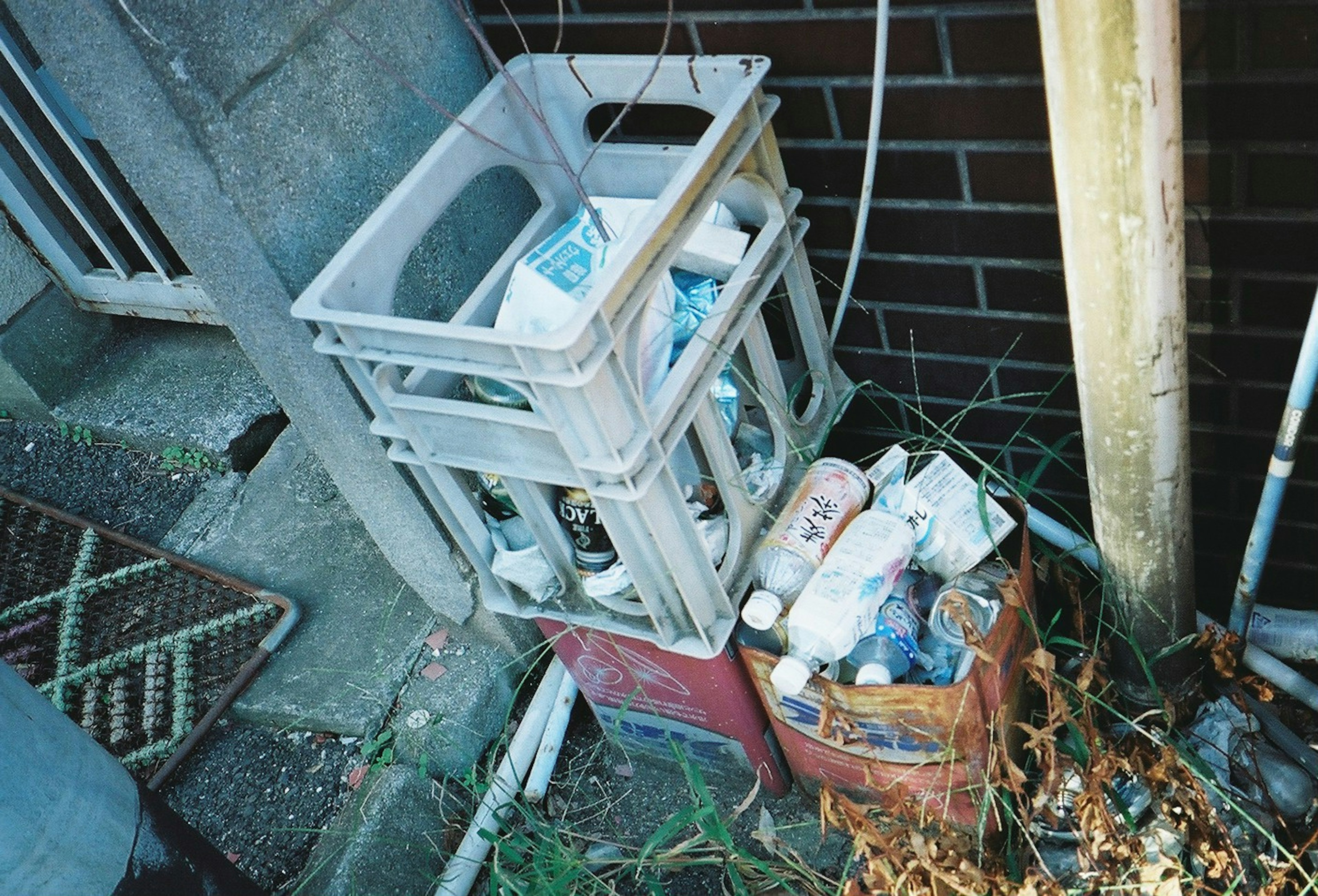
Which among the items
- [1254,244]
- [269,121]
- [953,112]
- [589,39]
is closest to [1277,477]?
[1254,244]

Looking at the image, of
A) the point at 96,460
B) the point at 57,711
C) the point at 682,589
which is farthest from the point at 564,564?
the point at 96,460

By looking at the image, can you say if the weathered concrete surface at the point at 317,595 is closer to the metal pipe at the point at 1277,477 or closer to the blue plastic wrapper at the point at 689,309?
the blue plastic wrapper at the point at 689,309

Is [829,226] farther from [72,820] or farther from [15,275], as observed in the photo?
[15,275]

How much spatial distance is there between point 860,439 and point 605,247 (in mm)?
907

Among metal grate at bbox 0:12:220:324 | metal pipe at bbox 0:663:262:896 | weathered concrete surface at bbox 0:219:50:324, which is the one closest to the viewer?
metal pipe at bbox 0:663:262:896

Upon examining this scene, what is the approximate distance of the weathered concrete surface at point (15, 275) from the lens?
3475 mm

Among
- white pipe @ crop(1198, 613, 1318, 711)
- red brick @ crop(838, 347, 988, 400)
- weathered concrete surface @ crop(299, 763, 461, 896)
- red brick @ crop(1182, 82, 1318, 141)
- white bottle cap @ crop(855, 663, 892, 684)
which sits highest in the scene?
red brick @ crop(1182, 82, 1318, 141)

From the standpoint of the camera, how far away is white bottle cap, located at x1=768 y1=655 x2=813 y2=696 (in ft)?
6.24

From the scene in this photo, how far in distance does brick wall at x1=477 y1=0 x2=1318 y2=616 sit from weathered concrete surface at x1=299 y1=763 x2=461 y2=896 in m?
1.29

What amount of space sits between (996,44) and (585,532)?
104cm

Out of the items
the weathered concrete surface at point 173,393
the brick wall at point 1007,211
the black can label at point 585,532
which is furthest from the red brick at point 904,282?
the weathered concrete surface at point 173,393

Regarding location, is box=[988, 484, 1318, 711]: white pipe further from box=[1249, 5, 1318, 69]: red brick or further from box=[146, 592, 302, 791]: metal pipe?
box=[146, 592, 302, 791]: metal pipe

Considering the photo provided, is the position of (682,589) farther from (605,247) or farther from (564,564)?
(605,247)

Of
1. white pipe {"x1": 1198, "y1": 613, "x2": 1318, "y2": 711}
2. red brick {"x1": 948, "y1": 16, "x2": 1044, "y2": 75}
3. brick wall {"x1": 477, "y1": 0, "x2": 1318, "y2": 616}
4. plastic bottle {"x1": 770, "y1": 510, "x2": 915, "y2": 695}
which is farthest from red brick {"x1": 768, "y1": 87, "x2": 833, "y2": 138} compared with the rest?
white pipe {"x1": 1198, "y1": 613, "x2": 1318, "y2": 711}
